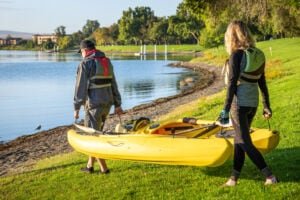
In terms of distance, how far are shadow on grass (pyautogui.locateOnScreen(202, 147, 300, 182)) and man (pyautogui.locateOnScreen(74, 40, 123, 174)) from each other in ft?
6.18

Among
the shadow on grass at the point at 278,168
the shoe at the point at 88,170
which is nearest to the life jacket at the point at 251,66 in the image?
the shadow on grass at the point at 278,168

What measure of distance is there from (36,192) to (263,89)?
3766 mm

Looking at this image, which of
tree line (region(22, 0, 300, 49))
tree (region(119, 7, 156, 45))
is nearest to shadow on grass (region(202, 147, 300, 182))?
tree line (region(22, 0, 300, 49))

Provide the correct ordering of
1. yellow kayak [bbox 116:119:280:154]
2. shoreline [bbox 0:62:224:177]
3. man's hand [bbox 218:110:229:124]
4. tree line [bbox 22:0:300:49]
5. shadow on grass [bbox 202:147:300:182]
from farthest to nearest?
tree line [bbox 22:0:300:49] < shoreline [bbox 0:62:224:177] < yellow kayak [bbox 116:119:280:154] < shadow on grass [bbox 202:147:300:182] < man's hand [bbox 218:110:229:124]

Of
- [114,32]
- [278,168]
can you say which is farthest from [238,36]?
[114,32]

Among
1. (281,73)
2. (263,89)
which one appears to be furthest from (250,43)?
(281,73)

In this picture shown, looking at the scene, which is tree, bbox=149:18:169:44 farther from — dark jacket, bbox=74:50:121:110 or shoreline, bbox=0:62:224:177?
dark jacket, bbox=74:50:121:110

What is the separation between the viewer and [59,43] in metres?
191

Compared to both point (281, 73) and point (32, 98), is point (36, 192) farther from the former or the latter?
point (32, 98)

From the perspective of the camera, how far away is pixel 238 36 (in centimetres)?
548

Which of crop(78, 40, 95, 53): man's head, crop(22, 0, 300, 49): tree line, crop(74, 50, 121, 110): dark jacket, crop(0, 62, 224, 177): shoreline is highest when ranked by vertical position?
crop(22, 0, 300, 49): tree line

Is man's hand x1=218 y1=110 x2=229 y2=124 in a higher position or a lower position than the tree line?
lower

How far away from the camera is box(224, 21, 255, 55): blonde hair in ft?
17.9

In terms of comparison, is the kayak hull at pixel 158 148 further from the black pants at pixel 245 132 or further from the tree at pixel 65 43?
the tree at pixel 65 43
